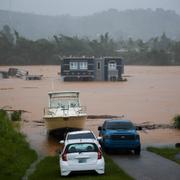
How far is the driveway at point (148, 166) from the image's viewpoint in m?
14.9

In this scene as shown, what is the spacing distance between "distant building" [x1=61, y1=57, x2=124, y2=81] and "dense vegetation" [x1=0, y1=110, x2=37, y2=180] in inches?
2391

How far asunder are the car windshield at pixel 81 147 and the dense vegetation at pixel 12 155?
1.71 meters

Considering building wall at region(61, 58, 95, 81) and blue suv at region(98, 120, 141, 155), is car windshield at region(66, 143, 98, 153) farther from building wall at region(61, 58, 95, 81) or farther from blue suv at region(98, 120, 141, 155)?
building wall at region(61, 58, 95, 81)

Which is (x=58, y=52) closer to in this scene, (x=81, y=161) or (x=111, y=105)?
(x=111, y=105)

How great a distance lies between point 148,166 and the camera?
56.0 feet

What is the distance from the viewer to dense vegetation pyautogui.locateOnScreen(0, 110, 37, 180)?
635 inches

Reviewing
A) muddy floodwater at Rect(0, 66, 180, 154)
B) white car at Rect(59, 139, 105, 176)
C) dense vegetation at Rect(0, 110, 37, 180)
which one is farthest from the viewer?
A: muddy floodwater at Rect(0, 66, 180, 154)

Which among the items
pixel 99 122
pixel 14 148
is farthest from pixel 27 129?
pixel 14 148

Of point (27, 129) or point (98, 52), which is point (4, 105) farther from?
point (98, 52)

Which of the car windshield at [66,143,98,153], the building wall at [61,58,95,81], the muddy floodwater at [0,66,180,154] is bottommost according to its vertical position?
the muddy floodwater at [0,66,180,154]

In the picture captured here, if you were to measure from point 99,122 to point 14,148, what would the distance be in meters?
17.8

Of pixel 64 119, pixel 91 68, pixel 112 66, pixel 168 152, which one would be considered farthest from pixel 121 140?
pixel 91 68

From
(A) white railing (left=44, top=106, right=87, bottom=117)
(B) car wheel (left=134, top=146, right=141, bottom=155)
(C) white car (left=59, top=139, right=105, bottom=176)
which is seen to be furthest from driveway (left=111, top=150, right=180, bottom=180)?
(A) white railing (left=44, top=106, right=87, bottom=117)

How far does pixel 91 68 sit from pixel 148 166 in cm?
7031
